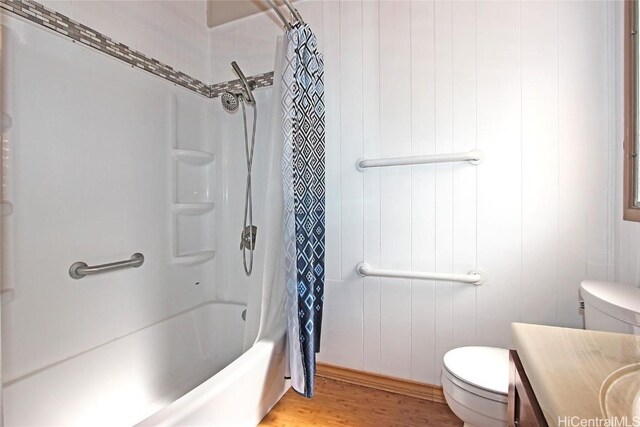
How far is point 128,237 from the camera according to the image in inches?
60.7

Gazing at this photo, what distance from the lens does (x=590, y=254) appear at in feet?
4.34

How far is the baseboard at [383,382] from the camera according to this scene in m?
1.55

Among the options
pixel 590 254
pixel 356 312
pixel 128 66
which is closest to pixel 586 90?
pixel 590 254

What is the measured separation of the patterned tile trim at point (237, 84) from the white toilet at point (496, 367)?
6.10ft

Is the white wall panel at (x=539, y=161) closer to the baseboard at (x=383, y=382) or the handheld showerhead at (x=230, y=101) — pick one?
the baseboard at (x=383, y=382)

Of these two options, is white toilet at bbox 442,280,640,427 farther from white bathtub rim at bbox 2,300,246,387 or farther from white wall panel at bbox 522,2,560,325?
white bathtub rim at bbox 2,300,246,387

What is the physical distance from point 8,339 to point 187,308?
84cm

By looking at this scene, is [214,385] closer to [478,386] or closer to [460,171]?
[478,386]

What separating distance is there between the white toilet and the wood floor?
364mm

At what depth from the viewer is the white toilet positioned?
99cm

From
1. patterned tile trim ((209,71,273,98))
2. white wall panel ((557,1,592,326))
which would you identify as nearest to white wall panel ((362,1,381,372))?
patterned tile trim ((209,71,273,98))

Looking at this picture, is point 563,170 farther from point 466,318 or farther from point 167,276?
point 167,276

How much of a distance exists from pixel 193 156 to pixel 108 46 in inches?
26.6

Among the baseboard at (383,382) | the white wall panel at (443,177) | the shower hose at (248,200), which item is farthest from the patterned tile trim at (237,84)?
the baseboard at (383,382)
